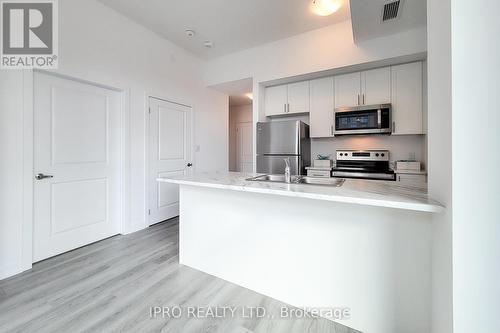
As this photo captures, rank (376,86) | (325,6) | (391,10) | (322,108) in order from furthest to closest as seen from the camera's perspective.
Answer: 1. (322,108)
2. (376,86)
3. (325,6)
4. (391,10)

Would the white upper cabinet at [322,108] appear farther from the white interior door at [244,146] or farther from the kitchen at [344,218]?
the white interior door at [244,146]

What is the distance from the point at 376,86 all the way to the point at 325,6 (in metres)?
1.29

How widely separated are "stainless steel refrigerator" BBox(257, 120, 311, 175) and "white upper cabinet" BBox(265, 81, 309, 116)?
1.30ft

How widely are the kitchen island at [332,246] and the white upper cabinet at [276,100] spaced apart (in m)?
2.34

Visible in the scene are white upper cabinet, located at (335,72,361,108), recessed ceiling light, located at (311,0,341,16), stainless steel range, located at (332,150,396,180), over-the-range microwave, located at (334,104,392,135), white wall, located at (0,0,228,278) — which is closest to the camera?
white wall, located at (0,0,228,278)

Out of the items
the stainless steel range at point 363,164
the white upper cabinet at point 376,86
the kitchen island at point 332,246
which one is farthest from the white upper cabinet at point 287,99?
the kitchen island at point 332,246

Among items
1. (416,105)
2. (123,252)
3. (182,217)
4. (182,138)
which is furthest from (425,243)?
(182,138)

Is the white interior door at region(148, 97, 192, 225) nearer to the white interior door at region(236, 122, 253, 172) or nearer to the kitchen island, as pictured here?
the kitchen island

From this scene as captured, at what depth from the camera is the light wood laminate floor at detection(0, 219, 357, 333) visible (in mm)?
1449

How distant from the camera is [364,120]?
3.18 m

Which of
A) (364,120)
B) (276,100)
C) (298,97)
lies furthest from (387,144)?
(276,100)

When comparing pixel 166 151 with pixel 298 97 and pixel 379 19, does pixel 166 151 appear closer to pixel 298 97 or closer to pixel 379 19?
pixel 298 97

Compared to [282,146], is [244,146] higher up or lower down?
higher up

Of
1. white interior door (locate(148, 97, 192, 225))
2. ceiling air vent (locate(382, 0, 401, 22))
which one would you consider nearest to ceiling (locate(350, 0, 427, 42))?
ceiling air vent (locate(382, 0, 401, 22))
